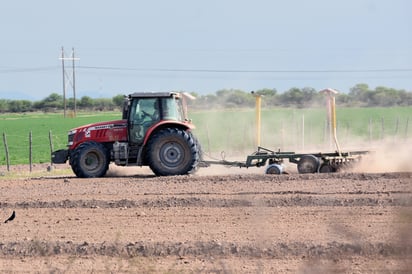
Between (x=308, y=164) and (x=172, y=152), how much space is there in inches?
132

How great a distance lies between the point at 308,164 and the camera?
19.8 meters

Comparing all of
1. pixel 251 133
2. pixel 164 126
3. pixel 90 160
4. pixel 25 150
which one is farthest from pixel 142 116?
pixel 25 150

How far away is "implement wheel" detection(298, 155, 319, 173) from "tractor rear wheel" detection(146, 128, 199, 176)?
2.60 m

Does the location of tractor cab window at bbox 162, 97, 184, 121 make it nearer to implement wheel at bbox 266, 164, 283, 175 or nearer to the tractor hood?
the tractor hood

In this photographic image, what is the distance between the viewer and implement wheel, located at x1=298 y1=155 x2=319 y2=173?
64.8 ft

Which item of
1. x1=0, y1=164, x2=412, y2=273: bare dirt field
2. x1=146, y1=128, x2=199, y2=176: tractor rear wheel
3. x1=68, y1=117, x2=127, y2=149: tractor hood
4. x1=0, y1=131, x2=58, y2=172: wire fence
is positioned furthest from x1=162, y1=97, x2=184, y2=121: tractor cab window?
x1=0, y1=131, x2=58, y2=172: wire fence

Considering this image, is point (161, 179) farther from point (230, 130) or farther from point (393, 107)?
point (393, 107)

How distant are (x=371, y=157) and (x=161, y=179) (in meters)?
5.54

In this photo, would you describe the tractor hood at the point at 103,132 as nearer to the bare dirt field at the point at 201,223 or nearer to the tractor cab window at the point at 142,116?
the tractor cab window at the point at 142,116

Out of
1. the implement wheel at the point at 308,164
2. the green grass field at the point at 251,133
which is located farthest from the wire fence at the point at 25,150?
the implement wheel at the point at 308,164

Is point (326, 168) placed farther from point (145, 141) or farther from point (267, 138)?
point (267, 138)

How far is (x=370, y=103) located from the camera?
171 ft

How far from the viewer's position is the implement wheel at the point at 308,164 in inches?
778

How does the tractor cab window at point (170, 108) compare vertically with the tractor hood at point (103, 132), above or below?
above
